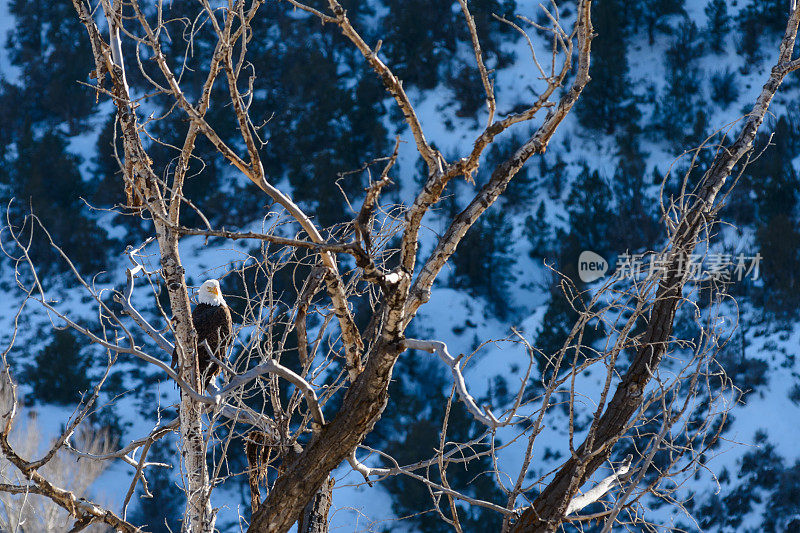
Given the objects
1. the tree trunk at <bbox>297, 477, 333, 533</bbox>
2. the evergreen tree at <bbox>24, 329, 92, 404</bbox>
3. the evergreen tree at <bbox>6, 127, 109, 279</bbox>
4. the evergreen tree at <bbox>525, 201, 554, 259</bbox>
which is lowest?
the tree trunk at <bbox>297, 477, 333, 533</bbox>

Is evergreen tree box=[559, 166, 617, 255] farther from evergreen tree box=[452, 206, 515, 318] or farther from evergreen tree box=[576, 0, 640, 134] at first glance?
evergreen tree box=[576, 0, 640, 134]

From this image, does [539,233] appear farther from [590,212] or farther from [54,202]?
[54,202]

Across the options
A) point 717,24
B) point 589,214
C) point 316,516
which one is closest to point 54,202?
point 589,214

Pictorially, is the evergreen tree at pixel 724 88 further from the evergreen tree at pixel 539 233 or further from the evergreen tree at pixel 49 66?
the evergreen tree at pixel 49 66

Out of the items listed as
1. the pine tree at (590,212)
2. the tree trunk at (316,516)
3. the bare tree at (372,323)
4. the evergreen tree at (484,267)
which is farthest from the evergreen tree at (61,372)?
the tree trunk at (316,516)

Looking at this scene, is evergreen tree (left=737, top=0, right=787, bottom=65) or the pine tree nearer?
the pine tree

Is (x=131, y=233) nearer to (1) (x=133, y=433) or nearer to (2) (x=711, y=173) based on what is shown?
(1) (x=133, y=433)

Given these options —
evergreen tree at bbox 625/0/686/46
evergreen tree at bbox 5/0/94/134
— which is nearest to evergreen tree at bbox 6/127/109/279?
evergreen tree at bbox 5/0/94/134

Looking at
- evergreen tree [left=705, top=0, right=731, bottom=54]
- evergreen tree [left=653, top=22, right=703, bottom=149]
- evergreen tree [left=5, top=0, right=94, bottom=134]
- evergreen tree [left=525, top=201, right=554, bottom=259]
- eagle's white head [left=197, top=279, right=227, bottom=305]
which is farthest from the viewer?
evergreen tree [left=5, top=0, right=94, bottom=134]

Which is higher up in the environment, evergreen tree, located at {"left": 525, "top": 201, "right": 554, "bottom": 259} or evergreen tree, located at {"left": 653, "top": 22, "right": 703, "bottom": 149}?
evergreen tree, located at {"left": 653, "top": 22, "right": 703, "bottom": 149}

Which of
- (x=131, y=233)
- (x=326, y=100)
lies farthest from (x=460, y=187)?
(x=131, y=233)

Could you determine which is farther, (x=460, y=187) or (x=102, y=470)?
(x=460, y=187)

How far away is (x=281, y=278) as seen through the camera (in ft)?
33.5

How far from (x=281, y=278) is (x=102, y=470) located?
365 centimetres
